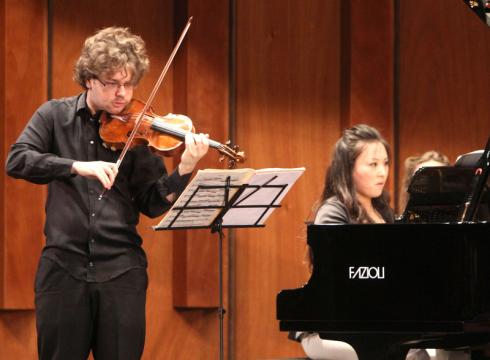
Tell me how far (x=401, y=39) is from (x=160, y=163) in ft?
9.36

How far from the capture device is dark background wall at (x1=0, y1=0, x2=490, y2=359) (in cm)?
480

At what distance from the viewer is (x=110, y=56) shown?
130 inches

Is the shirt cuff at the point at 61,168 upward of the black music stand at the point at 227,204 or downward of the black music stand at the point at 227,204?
upward

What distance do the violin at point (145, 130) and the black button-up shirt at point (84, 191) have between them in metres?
0.03

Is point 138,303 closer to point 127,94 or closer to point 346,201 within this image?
point 127,94

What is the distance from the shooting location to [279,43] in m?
Answer: 5.68

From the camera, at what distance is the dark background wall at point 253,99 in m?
4.80

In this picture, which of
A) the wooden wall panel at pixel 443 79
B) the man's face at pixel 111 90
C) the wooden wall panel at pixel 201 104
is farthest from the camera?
the wooden wall panel at pixel 443 79

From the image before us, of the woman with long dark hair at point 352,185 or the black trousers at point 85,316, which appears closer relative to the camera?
the black trousers at point 85,316

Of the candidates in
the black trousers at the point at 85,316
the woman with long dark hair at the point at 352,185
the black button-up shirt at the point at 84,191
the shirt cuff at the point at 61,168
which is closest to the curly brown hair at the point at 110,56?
the black button-up shirt at the point at 84,191

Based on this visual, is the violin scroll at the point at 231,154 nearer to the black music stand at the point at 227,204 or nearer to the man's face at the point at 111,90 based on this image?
the black music stand at the point at 227,204

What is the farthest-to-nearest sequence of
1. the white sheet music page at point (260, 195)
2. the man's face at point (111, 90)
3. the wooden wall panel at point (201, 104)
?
the wooden wall panel at point (201, 104)
the white sheet music page at point (260, 195)
the man's face at point (111, 90)

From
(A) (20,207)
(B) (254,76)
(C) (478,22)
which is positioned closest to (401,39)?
(C) (478,22)

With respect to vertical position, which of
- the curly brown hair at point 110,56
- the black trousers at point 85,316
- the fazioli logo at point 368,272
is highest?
the curly brown hair at point 110,56
